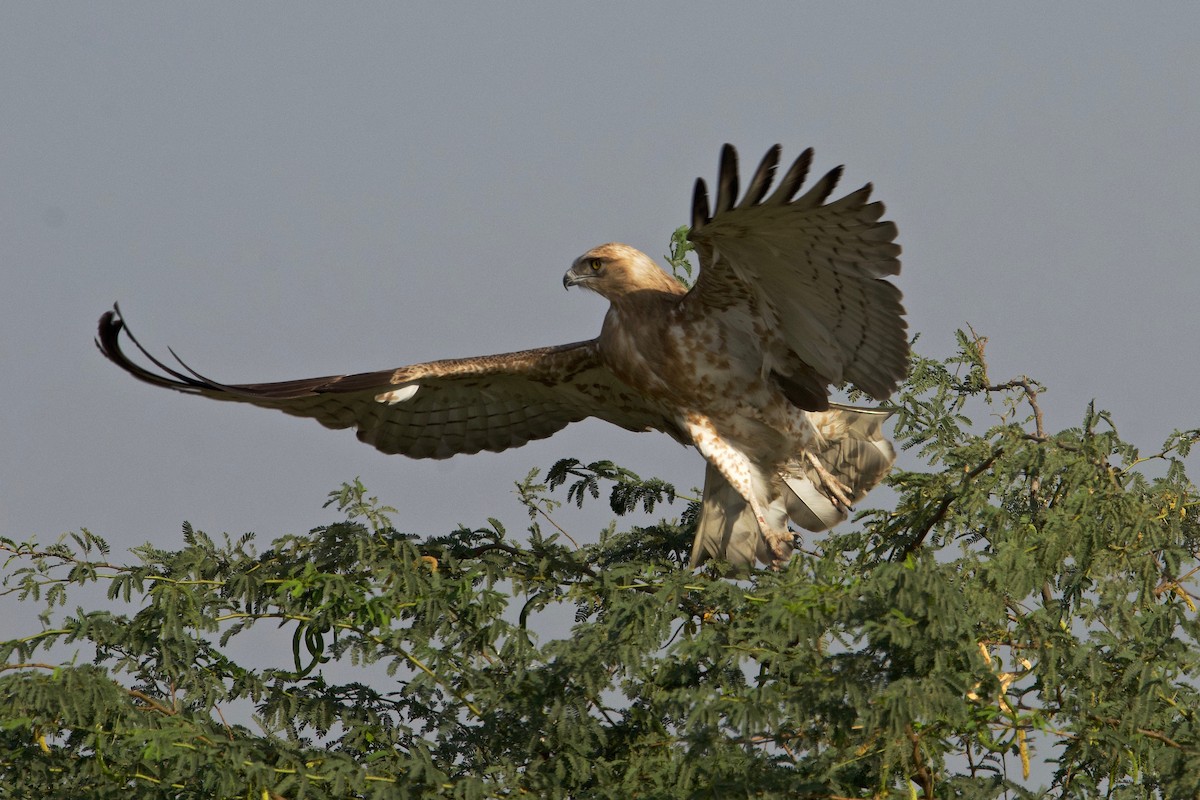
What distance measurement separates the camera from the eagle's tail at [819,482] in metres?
6.73

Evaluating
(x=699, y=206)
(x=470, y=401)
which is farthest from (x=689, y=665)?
(x=470, y=401)

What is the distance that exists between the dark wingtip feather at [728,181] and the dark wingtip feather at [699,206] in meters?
0.06

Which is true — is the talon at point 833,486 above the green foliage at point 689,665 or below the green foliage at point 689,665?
above

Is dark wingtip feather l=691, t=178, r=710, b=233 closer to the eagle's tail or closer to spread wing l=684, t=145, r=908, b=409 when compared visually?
spread wing l=684, t=145, r=908, b=409

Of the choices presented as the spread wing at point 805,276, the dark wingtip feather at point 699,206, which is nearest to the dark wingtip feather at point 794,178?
the spread wing at point 805,276

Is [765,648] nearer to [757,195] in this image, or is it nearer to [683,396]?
[757,195]

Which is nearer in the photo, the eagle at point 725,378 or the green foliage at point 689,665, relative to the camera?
the green foliage at point 689,665

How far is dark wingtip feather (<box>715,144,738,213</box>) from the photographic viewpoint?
497 cm

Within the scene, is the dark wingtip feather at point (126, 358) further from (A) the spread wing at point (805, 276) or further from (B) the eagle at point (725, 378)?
(A) the spread wing at point (805, 276)

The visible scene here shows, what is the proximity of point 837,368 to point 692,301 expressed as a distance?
0.75 m

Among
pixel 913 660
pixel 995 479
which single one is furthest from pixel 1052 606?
pixel 913 660

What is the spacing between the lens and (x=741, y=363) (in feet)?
21.7

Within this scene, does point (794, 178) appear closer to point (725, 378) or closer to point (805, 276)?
point (805, 276)

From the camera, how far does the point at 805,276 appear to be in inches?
228
